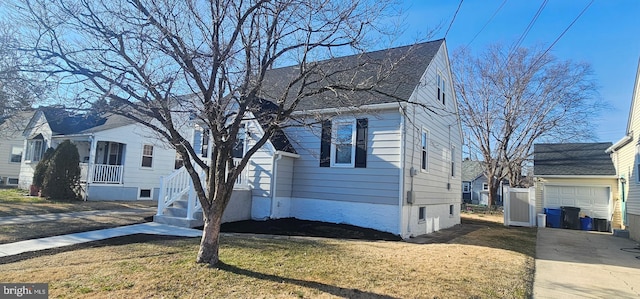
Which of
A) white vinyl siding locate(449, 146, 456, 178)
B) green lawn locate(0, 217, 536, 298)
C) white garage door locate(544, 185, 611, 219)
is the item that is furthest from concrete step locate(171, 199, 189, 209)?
white garage door locate(544, 185, 611, 219)

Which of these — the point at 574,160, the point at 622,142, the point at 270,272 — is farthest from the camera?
the point at 574,160

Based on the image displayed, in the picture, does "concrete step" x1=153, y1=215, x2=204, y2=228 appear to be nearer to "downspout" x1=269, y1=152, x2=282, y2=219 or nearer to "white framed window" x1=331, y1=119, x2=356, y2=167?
"downspout" x1=269, y1=152, x2=282, y2=219

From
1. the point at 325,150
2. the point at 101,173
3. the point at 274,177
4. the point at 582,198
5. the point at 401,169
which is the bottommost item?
the point at 101,173

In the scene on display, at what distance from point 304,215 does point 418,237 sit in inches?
147

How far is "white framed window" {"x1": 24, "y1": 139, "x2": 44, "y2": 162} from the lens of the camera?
830 inches

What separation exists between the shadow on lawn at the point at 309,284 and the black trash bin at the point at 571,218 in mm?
17590

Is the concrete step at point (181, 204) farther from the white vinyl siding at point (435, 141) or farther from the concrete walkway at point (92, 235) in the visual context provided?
the white vinyl siding at point (435, 141)

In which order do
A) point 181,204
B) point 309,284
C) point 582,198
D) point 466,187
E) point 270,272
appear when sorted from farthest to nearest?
point 466,187
point 582,198
point 181,204
point 270,272
point 309,284

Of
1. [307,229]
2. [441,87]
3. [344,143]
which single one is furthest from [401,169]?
[441,87]

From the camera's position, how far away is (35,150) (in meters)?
21.3

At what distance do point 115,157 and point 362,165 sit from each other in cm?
1461

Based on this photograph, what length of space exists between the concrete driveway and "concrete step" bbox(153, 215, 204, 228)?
26.3 feet

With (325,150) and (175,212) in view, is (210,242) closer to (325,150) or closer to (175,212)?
(175,212)

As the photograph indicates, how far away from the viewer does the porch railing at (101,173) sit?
54.2 ft
